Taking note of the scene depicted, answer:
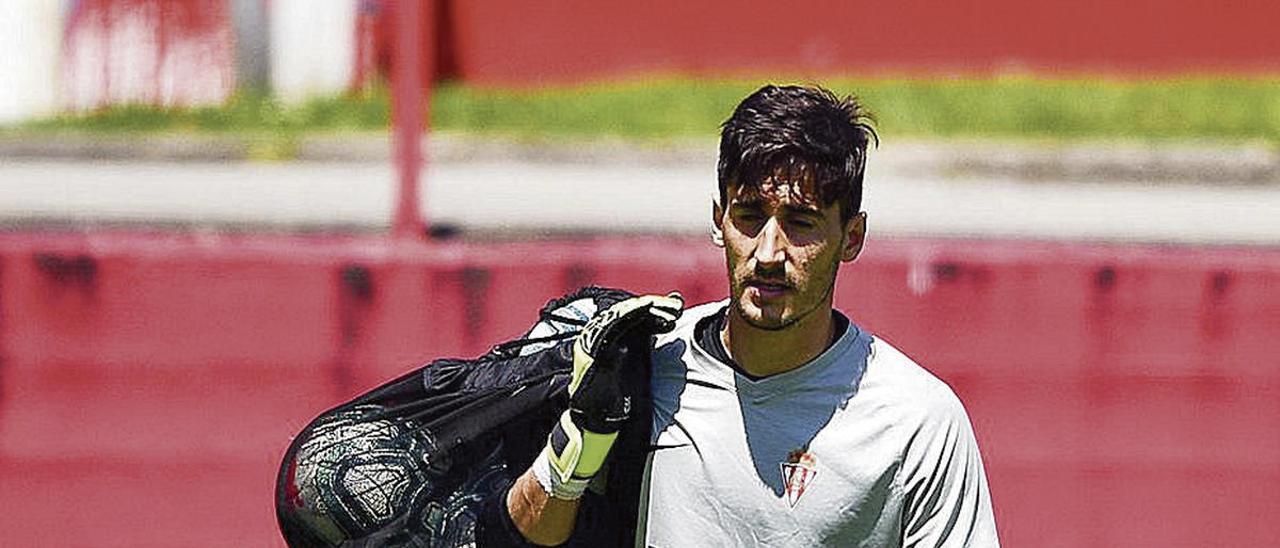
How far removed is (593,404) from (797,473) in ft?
1.21

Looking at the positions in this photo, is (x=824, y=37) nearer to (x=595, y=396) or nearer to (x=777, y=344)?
(x=777, y=344)

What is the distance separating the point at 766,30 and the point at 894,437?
9.06m

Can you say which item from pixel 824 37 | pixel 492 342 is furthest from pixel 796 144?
pixel 824 37

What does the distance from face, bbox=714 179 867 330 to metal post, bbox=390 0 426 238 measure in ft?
7.09

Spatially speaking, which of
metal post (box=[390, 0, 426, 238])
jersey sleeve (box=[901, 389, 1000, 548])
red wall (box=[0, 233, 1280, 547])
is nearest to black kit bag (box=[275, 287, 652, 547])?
jersey sleeve (box=[901, 389, 1000, 548])

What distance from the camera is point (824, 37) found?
12.3 m

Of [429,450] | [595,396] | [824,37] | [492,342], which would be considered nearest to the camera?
[595,396]

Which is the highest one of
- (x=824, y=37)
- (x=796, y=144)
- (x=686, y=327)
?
(x=796, y=144)

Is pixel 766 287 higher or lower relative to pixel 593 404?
higher

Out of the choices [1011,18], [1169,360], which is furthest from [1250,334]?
[1011,18]

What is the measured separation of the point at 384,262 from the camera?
5367 mm

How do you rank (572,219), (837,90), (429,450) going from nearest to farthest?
(429,450), (572,219), (837,90)

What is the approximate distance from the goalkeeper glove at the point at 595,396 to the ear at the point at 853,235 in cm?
30

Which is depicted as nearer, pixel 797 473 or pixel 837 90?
pixel 797 473
